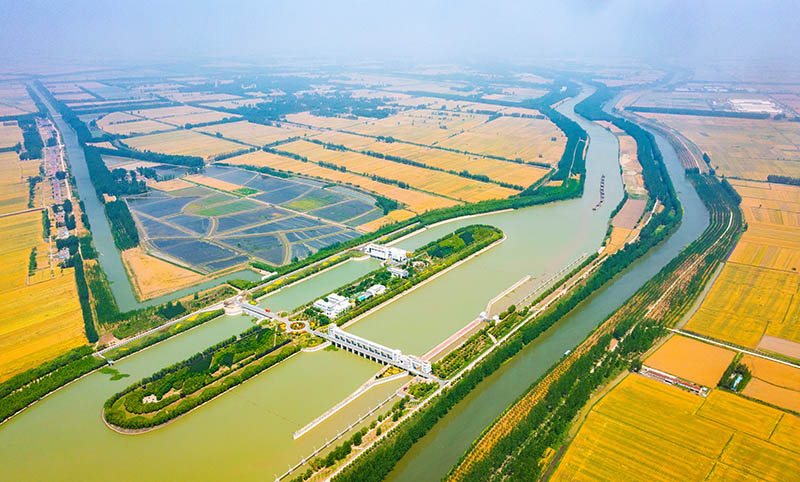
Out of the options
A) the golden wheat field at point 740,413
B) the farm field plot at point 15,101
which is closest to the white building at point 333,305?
the golden wheat field at point 740,413

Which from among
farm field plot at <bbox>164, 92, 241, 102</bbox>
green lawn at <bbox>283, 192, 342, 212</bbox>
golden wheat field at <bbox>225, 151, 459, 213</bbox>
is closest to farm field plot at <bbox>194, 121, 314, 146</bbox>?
golden wheat field at <bbox>225, 151, 459, 213</bbox>

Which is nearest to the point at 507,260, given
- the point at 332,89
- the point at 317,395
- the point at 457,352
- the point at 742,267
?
the point at 457,352

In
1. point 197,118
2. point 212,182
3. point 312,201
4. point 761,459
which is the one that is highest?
point 197,118

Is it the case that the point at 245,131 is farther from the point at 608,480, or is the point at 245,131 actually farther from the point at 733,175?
the point at 608,480

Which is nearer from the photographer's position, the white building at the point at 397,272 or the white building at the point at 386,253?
the white building at the point at 397,272

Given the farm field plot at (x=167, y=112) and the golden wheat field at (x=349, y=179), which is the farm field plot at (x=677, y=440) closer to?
the golden wheat field at (x=349, y=179)

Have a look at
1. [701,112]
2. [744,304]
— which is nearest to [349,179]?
[744,304]

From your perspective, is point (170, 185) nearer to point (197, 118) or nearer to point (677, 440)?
point (197, 118)
